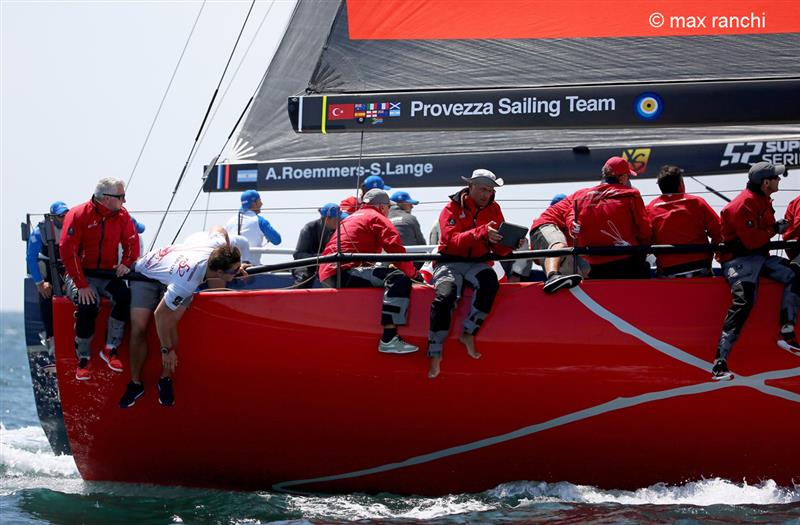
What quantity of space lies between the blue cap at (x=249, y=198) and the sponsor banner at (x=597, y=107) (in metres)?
1.94

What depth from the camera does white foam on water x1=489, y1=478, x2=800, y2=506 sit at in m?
5.82

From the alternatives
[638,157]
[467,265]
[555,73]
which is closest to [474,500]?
[467,265]

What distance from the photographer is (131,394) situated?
632 cm

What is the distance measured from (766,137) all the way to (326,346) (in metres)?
3.02

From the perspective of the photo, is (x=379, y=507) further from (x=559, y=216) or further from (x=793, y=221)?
(x=793, y=221)

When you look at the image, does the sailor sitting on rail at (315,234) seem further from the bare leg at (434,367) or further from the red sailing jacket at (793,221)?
the red sailing jacket at (793,221)

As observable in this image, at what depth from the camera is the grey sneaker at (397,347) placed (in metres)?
5.96

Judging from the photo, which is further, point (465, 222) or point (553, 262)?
point (553, 262)

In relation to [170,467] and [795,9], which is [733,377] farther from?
[170,467]

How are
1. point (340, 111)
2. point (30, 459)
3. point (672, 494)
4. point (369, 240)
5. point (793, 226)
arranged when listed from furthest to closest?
point (30, 459) < point (340, 111) < point (369, 240) < point (672, 494) < point (793, 226)

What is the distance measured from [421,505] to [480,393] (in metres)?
0.69

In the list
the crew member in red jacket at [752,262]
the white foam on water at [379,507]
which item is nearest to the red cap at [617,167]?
the crew member in red jacket at [752,262]

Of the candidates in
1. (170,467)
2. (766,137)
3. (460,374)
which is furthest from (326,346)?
(766,137)

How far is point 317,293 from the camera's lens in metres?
6.11
